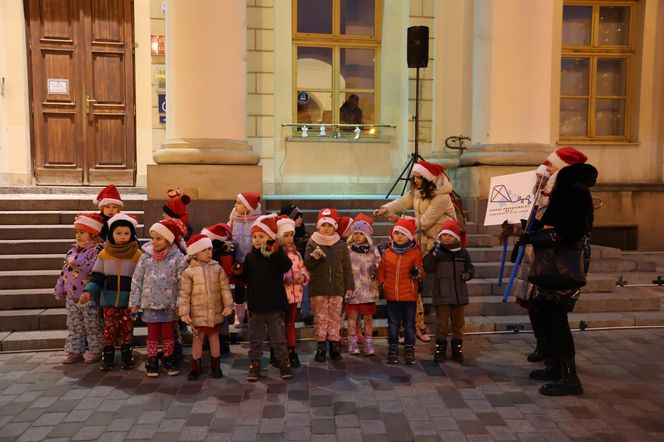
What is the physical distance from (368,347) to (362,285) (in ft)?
2.12

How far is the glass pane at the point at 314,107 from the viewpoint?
36.1 ft

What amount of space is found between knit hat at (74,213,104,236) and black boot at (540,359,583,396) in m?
4.44

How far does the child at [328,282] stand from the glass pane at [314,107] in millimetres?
5976

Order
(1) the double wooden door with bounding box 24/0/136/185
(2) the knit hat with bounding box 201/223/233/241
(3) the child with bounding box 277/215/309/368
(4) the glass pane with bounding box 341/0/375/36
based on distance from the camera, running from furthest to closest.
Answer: (4) the glass pane with bounding box 341/0/375/36 < (1) the double wooden door with bounding box 24/0/136/185 < (2) the knit hat with bounding box 201/223/233/241 < (3) the child with bounding box 277/215/309/368

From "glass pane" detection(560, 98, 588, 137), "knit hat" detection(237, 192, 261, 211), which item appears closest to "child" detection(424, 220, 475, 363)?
"knit hat" detection(237, 192, 261, 211)

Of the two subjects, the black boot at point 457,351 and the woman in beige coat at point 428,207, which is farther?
the woman in beige coat at point 428,207

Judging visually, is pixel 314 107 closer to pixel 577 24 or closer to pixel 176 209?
pixel 176 209

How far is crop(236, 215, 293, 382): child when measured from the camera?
193 inches

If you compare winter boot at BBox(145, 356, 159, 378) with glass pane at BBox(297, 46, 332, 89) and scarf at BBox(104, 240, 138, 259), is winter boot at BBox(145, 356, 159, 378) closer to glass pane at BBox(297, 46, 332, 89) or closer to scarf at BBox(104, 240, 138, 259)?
scarf at BBox(104, 240, 138, 259)

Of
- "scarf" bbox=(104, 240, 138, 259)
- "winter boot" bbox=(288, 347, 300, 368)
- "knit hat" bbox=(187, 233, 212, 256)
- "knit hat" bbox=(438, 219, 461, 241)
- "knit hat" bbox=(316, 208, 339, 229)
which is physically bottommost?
"winter boot" bbox=(288, 347, 300, 368)

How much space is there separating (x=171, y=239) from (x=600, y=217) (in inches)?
352

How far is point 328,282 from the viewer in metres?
5.34

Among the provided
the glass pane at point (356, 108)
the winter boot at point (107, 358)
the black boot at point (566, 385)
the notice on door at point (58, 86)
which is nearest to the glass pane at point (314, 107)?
the glass pane at point (356, 108)

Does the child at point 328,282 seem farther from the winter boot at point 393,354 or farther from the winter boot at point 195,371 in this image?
the winter boot at point 195,371
